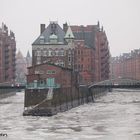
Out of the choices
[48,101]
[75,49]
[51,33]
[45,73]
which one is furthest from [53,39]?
[48,101]

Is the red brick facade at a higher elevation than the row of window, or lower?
lower

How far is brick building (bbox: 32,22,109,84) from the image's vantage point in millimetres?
115125

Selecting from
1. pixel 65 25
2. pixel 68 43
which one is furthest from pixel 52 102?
pixel 65 25

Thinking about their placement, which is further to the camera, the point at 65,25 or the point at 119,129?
the point at 65,25

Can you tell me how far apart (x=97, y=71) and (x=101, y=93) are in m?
11.7

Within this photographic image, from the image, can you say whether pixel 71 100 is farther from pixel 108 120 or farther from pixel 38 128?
pixel 38 128

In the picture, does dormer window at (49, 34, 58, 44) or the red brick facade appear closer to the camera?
the red brick facade

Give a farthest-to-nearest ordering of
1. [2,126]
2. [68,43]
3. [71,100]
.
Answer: [68,43] → [71,100] → [2,126]

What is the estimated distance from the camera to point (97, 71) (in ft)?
528

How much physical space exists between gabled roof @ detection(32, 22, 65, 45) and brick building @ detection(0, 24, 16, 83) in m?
41.2

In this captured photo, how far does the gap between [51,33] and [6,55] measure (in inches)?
2007

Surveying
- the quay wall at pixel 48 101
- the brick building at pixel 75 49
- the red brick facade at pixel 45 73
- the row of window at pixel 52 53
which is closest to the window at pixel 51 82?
the red brick facade at pixel 45 73

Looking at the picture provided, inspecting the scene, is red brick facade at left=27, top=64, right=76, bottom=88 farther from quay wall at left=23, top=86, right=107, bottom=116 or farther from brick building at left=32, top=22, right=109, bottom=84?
brick building at left=32, top=22, right=109, bottom=84

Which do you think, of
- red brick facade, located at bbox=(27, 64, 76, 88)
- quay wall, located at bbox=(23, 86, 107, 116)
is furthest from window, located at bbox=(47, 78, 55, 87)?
quay wall, located at bbox=(23, 86, 107, 116)
